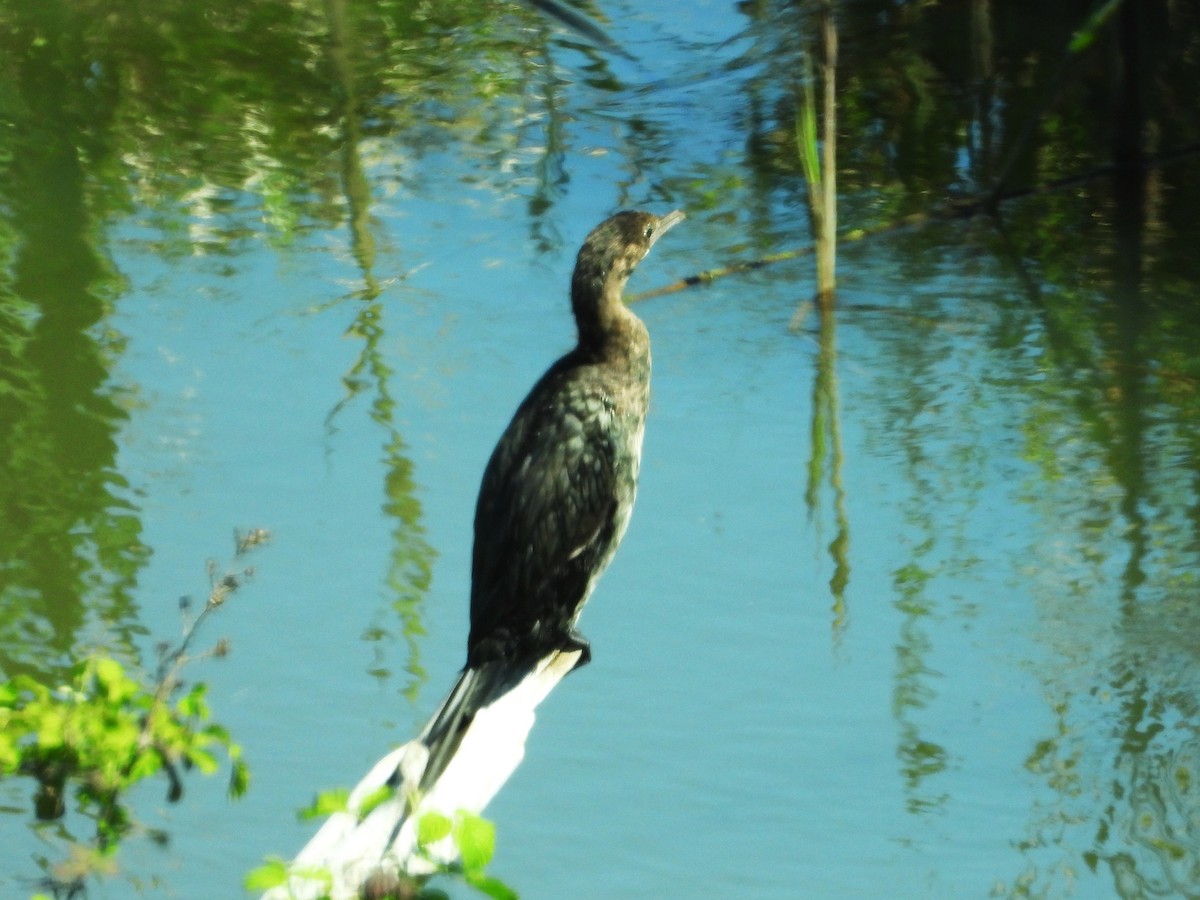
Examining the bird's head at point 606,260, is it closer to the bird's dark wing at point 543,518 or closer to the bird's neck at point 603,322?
the bird's neck at point 603,322

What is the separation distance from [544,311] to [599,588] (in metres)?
1.92

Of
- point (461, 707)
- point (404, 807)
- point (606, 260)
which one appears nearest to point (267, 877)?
point (404, 807)

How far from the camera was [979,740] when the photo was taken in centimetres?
401

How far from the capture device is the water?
3.85 metres

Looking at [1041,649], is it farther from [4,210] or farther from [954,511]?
[4,210]

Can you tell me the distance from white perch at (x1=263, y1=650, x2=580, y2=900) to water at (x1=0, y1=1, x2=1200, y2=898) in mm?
817

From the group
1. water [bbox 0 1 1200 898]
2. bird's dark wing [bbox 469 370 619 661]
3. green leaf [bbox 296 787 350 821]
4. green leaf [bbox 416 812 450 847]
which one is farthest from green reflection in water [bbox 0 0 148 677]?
green leaf [bbox 416 812 450 847]

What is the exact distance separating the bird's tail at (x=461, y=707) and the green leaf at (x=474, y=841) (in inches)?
29.8

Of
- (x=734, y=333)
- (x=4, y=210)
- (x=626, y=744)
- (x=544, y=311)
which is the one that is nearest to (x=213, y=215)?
(x=4, y=210)

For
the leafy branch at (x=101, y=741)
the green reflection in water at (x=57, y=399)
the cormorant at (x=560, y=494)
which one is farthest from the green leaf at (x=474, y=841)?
the green reflection in water at (x=57, y=399)

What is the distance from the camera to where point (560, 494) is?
3.42 meters

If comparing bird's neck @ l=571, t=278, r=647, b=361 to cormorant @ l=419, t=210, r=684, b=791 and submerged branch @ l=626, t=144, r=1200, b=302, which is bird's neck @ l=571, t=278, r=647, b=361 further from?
submerged branch @ l=626, t=144, r=1200, b=302

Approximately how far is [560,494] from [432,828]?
62.3 inches

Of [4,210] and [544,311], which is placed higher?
[4,210]
